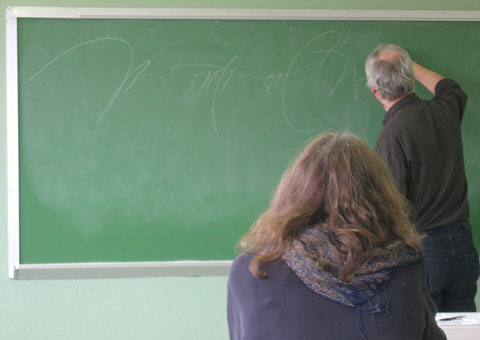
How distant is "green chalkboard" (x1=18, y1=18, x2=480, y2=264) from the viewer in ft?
9.58

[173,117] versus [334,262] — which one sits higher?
[173,117]

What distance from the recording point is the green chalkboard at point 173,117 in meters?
2.92

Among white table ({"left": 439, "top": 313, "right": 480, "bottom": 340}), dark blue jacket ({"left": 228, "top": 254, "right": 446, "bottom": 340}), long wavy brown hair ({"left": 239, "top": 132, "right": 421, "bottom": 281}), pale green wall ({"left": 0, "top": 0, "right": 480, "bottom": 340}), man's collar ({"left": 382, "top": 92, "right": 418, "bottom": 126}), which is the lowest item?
pale green wall ({"left": 0, "top": 0, "right": 480, "bottom": 340})

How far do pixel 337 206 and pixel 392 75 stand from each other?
1.57 metres

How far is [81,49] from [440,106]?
176 cm

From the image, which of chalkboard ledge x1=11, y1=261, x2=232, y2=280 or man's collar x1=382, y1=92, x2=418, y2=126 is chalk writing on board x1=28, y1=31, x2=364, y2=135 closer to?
man's collar x1=382, y1=92, x2=418, y2=126

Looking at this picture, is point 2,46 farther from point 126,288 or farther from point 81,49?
point 126,288

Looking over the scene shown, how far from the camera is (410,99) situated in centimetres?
272

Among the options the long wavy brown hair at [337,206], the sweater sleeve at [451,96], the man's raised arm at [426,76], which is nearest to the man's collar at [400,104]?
the sweater sleeve at [451,96]

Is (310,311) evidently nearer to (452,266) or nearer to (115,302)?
(452,266)

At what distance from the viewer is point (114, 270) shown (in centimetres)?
297

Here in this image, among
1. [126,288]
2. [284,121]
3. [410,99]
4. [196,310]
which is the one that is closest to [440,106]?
[410,99]

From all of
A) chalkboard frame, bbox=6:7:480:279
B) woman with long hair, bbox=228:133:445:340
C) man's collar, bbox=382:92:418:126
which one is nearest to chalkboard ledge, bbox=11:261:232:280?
chalkboard frame, bbox=6:7:480:279

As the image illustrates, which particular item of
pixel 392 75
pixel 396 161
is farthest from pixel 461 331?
pixel 392 75
